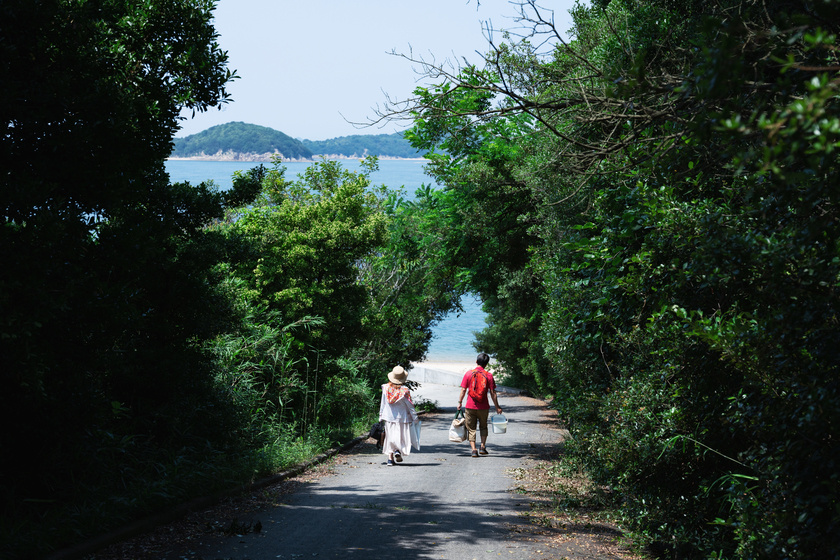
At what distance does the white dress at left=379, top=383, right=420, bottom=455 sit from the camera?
12609mm

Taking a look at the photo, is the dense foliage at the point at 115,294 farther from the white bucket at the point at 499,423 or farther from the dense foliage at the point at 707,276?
the white bucket at the point at 499,423

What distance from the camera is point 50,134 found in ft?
19.9

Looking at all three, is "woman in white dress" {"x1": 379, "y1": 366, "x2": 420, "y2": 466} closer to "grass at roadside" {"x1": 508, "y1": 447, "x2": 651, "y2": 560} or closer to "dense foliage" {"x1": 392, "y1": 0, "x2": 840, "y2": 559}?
"grass at roadside" {"x1": 508, "y1": 447, "x2": 651, "y2": 560}

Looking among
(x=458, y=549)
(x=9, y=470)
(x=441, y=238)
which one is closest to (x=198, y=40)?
(x=9, y=470)

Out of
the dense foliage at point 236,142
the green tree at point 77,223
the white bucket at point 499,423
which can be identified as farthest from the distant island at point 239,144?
the green tree at point 77,223

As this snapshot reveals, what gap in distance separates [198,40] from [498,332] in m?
28.1

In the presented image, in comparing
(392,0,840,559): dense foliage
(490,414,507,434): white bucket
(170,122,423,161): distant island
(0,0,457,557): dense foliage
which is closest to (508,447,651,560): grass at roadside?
(392,0,840,559): dense foliage

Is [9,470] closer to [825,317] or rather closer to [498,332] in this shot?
[825,317]

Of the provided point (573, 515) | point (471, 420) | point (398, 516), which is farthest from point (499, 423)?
point (398, 516)

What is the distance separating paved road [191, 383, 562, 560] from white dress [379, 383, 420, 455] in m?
0.35

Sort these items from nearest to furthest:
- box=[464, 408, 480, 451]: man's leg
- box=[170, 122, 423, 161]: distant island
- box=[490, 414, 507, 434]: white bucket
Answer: box=[464, 408, 480, 451]: man's leg, box=[490, 414, 507, 434]: white bucket, box=[170, 122, 423, 161]: distant island

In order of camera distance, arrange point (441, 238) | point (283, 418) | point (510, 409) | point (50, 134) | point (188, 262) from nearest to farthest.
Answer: point (50, 134) < point (188, 262) < point (283, 418) < point (441, 238) < point (510, 409)

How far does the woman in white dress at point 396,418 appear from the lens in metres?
12.6

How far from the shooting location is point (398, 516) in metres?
7.95
